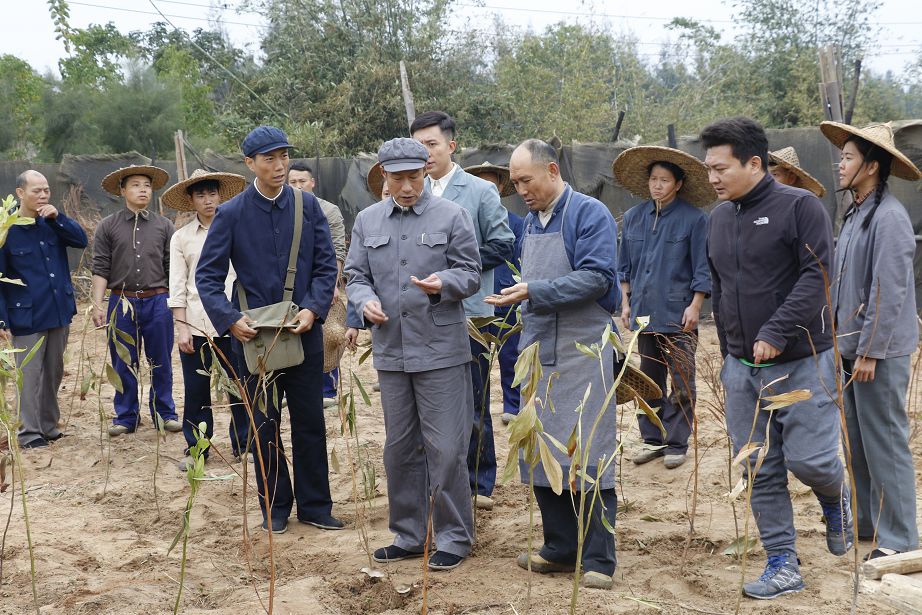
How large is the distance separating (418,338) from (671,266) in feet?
6.64

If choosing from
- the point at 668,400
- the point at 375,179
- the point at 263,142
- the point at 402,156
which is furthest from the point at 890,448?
the point at 375,179

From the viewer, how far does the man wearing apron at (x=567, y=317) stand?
362 centimetres

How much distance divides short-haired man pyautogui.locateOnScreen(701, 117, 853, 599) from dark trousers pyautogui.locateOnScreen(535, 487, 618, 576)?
1.80 feet

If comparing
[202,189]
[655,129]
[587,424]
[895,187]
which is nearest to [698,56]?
[655,129]

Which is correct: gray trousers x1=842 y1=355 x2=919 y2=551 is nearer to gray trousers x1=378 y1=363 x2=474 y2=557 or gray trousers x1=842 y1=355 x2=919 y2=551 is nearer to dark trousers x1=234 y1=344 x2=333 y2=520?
gray trousers x1=378 y1=363 x2=474 y2=557

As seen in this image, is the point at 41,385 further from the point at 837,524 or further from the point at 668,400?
the point at 837,524

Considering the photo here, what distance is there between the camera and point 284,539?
4.46 metres

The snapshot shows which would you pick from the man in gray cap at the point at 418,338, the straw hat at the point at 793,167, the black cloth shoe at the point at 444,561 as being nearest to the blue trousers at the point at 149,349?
the man in gray cap at the point at 418,338

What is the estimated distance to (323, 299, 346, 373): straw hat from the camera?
6.27 meters

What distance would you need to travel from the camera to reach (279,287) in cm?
452

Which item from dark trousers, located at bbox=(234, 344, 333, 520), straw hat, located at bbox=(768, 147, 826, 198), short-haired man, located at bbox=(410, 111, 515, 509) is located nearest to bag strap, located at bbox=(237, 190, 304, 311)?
dark trousers, located at bbox=(234, 344, 333, 520)

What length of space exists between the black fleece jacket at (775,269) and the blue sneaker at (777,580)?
2.57ft

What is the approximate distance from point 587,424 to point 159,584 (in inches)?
75.3

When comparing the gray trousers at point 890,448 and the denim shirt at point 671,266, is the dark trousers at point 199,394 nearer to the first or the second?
the denim shirt at point 671,266
